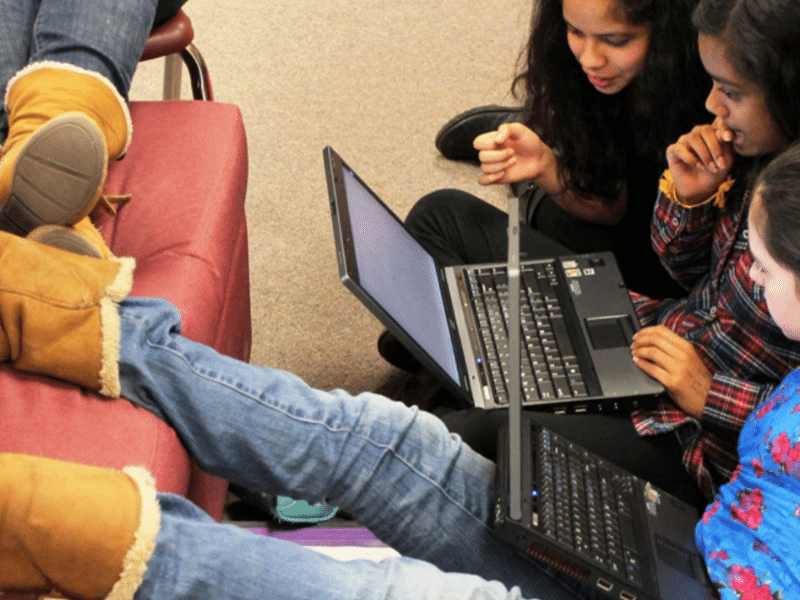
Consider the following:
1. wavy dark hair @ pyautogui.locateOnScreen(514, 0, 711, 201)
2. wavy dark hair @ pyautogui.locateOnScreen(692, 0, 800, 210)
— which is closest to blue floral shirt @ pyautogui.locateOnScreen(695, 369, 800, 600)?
wavy dark hair @ pyautogui.locateOnScreen(692, 0, 800, 210)

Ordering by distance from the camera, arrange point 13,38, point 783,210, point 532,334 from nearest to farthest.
Result: 1. point 783,210
2. point 532,334
3. point 13,38

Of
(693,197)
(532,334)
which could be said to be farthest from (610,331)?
(693,197)

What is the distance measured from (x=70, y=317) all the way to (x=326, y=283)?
891 millimetres

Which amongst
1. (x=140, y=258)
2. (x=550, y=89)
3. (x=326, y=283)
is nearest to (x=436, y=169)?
(x=326, y=283)

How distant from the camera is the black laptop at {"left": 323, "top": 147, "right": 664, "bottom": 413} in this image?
122cm

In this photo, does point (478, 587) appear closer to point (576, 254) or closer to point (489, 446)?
point (489, 446)

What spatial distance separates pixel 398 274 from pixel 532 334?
0.73 ft

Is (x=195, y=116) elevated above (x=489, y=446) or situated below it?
above

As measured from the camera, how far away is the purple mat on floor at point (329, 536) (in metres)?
1.31

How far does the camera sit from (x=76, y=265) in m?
1.09

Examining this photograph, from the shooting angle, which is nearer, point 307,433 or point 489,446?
point 307,433

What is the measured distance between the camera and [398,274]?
1.27 meters

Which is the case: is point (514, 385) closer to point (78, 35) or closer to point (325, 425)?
point (325, 425)

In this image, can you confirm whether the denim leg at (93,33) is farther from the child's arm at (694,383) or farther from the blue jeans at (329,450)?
the child's arm at (694,383)
